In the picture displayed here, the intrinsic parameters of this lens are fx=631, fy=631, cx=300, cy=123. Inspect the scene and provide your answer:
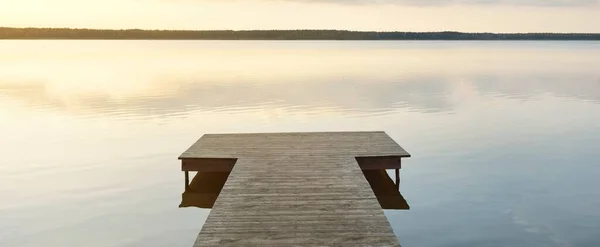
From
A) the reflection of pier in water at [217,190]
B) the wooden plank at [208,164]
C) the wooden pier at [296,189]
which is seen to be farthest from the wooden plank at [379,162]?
the wooden plank at [208,164]


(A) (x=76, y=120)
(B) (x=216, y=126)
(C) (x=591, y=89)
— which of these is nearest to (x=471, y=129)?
(B) (x=216, y=126)

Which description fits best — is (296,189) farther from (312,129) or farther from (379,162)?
(312,129)

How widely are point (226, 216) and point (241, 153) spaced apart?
4.48m

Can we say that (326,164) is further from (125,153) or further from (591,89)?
(591,89)

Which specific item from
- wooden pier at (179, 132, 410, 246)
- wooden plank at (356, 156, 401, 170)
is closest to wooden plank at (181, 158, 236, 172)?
wooden pier at (179, 132, 410, 246)

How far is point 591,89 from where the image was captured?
34875 mm

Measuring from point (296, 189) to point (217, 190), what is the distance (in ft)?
A: 12.7

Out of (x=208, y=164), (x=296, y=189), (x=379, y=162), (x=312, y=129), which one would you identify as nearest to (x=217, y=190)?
(x=208, y=164)

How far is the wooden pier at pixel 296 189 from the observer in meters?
6.75

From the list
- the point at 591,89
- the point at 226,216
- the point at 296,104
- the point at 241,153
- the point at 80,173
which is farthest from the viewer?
the point at 591,89

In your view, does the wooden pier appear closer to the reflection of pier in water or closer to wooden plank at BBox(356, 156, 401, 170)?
wooden plank at BBox(356, 156, 401, 170)

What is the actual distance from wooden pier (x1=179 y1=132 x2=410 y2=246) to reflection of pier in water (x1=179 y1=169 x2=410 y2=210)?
35 cm

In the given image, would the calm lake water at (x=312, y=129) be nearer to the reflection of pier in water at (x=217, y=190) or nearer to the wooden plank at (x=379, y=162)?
the reflection of pier in water at (x=217, y=190)

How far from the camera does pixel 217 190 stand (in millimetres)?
12359
